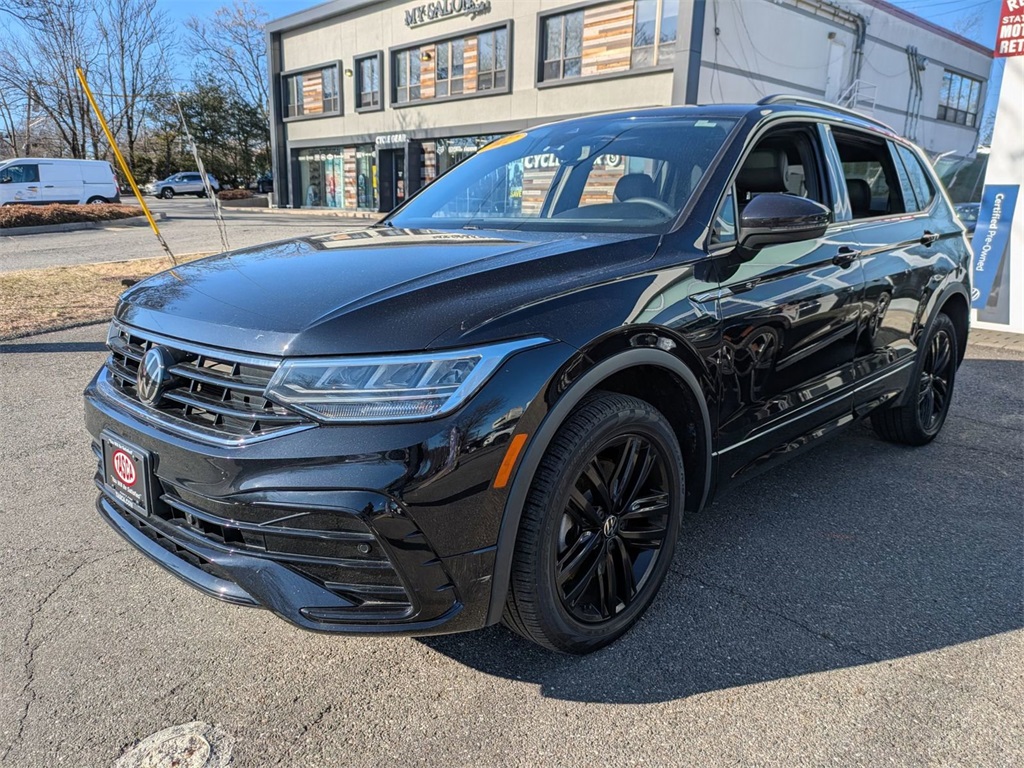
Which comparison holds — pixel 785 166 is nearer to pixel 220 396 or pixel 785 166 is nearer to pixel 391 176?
pixel 220 396

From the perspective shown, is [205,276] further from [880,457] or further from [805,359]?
[880,457]

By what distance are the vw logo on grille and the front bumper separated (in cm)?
19

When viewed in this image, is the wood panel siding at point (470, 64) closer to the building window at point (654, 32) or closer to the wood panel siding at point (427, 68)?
the wood panel siding at point (427, 68)

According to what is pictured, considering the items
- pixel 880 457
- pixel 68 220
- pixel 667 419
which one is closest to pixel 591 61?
pixel 68 220

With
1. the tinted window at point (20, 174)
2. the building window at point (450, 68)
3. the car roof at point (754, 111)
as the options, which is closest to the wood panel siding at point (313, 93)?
the building window at point (450, 68)

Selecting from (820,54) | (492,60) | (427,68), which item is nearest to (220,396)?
(820,54)

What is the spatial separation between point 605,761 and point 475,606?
55cm

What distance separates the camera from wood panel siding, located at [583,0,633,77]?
20.9 m

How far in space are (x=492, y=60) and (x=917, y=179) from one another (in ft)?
77.7

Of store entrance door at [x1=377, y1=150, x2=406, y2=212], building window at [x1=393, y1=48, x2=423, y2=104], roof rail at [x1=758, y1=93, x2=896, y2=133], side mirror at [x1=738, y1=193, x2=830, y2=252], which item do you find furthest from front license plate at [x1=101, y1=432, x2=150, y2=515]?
store entrance door at [x1=377, y1=150, x2=406, y2=212]

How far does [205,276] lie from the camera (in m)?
2.49

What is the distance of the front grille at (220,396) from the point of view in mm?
1917

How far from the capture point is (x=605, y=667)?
94.4 inches

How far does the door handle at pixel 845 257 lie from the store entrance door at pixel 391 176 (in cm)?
2868
